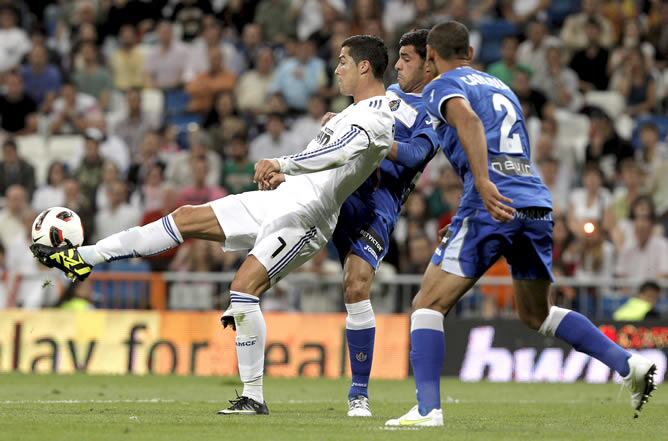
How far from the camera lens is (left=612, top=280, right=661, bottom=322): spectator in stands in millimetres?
16203

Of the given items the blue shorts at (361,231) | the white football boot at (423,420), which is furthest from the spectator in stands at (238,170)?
the white football boot at (423,420)

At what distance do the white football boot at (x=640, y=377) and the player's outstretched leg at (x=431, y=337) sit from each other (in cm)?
122

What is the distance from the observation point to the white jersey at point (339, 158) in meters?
9.09

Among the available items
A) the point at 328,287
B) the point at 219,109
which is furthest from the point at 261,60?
the point at 328,287

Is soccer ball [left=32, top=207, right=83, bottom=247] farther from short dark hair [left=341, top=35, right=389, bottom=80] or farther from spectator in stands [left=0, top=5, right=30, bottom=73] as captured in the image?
spectator in stands [left=0, top=5, right=30, bottom=73]

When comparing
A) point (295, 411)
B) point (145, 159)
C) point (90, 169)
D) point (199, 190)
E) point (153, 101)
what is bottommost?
point (295, 411)

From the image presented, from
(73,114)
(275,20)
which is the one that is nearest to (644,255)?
(275,20)

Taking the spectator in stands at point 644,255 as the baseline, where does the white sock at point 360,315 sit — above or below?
below

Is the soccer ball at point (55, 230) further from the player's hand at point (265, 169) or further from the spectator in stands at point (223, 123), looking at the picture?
the spectator in stands at point (223, 123)

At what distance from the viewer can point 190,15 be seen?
2320 cm

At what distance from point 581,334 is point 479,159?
1.48 metres

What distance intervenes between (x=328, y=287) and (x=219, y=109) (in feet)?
15.7

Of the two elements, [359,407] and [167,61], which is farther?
[167,61]

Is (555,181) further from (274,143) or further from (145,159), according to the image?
(145,159)
